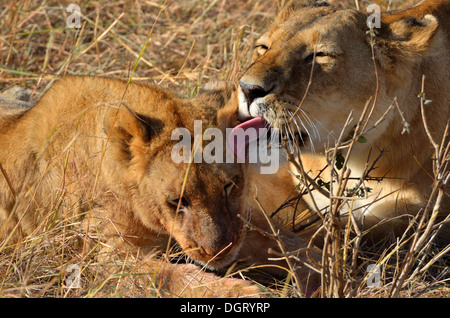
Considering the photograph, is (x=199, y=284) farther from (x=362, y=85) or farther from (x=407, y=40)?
(x=407, y=40)

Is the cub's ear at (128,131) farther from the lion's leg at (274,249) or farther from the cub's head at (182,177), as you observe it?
the lion's leg at (274,249)

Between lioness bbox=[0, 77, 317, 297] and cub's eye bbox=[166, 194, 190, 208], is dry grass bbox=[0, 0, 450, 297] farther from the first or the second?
cub's eye bbox=[166, 194, 190, 208]

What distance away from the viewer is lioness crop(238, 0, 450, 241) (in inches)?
123

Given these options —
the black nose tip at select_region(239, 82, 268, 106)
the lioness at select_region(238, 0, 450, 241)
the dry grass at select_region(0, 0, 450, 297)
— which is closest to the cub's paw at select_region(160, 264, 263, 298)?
the lioness at select_region(238, 0, 450, 241)

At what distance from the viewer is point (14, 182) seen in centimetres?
321

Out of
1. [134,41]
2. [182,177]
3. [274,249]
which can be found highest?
[182,177]

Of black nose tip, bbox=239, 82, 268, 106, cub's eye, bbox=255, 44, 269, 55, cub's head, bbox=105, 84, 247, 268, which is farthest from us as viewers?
cub's eye, bbox=255, 44, 269, 55

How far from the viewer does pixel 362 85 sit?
324 centimetres


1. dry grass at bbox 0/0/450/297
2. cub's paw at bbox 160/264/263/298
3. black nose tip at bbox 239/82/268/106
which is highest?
black nose tip at bbox 239/82/268/106

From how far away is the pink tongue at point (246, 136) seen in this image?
2971 millimetres

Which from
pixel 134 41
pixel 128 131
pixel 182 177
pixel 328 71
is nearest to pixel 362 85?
pixel 328 71

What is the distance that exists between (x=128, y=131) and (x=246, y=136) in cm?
55

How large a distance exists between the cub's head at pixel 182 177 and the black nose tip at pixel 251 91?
0.10 meters

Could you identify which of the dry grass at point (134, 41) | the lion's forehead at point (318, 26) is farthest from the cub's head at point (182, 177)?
the dry grass at point (134, 41)
